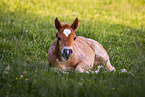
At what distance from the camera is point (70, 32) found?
5984 millimetres

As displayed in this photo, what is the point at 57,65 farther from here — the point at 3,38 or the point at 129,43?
the point at 129,43

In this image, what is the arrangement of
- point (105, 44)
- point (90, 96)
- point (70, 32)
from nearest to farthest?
point (90, 96) → point (70, 32) → point (105, 44)

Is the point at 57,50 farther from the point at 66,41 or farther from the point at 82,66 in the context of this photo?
the point at 82,66

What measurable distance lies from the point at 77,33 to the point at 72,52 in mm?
4490

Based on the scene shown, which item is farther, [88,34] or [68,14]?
[68,14]

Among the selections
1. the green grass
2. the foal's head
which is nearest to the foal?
the foal's head

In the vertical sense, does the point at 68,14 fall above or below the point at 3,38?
above

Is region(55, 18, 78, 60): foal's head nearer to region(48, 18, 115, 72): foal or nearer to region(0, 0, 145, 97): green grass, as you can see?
region(48, 18, 115, 72): foal

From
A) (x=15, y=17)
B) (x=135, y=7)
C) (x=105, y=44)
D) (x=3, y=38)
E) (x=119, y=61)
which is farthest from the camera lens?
(x=135, y=7)

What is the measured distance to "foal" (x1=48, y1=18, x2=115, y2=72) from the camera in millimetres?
5880

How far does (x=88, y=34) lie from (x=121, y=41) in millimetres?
1695

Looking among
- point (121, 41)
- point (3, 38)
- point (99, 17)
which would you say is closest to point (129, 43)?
point (121, 41)

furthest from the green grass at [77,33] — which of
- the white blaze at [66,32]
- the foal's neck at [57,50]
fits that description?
the white blaze at [66,32]

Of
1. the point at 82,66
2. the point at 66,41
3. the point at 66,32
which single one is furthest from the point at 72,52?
the point at 82,66
